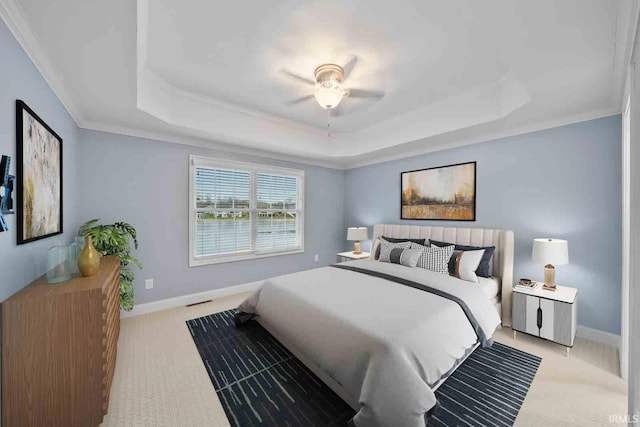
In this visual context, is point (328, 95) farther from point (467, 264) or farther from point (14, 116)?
point (467, 264)

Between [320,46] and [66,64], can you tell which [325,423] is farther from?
[66,64]

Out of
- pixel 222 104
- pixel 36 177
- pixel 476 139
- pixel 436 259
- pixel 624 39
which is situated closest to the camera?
pixel 624 39

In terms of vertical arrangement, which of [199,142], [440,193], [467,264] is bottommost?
[467,264]

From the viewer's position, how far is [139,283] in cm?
315

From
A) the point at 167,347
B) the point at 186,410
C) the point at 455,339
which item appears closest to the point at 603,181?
the point at 455,339

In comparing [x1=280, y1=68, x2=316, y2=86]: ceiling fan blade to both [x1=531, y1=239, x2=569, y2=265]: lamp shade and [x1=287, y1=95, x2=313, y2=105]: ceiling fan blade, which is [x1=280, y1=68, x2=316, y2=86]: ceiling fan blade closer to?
[x1=287, y1=95, x2=313, y2=105]: ceiling fan blade

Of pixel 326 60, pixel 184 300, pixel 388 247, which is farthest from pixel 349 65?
pixel 184 300

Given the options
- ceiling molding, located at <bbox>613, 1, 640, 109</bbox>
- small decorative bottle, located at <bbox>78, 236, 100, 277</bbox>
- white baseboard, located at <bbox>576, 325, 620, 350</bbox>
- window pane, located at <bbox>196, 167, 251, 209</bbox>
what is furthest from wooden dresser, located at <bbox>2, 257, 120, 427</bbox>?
white baseboard, located at <bbox>576, 325, 620, 350</bbox>

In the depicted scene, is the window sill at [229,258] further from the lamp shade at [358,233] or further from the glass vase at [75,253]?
the glass vase at [75,253]

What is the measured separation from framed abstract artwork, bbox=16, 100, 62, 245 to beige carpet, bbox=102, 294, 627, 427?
1258 mm

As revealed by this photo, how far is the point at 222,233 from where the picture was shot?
12.6ft

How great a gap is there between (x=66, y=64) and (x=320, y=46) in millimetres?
1854

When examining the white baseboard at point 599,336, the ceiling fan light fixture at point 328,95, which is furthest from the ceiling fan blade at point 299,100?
the white baseboard at point 599,336

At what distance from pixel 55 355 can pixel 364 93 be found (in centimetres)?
329
